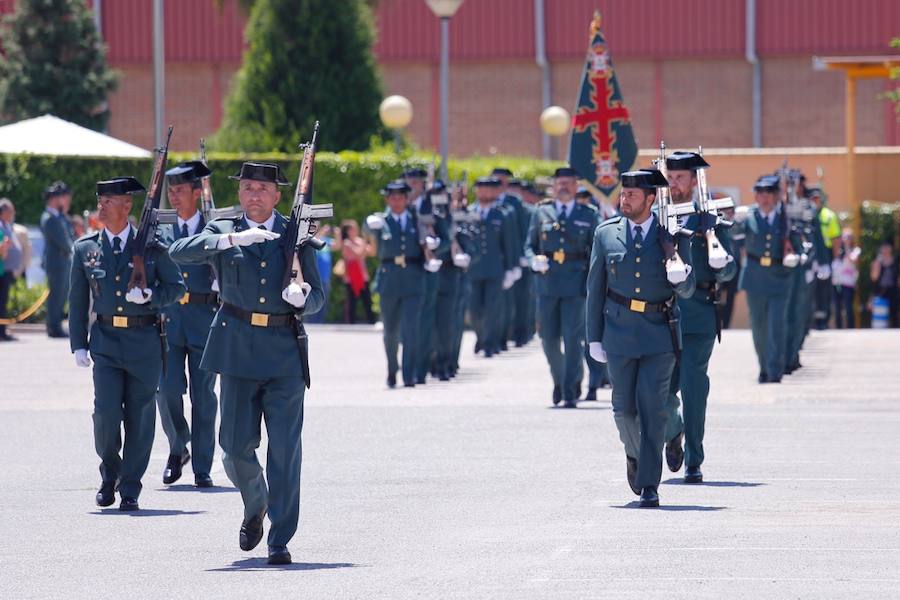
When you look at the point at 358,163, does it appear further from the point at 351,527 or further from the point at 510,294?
the point at 351,527

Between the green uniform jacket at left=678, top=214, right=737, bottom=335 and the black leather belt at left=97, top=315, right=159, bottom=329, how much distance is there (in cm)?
331

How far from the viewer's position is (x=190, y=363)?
13.3 metres

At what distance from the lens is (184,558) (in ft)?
32.4

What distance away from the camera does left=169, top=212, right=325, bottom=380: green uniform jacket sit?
988 centimetres

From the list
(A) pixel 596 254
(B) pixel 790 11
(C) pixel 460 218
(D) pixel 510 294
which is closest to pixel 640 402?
(A) pixel 596 254

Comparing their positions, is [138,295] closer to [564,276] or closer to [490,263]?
[564,276]

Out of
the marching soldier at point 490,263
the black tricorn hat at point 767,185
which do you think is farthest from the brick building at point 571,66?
the black tricorn hat at point 767,185

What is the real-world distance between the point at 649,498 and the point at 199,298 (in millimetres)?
3306

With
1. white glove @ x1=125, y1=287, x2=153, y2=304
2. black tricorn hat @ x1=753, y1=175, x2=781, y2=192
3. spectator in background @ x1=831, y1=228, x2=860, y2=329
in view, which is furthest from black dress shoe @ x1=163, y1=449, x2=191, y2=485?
spectator in background @ x1=831, y1=228, x2=860, y2=329

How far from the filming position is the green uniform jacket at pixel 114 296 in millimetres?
11945

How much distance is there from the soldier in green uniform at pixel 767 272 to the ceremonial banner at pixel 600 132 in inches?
55.9

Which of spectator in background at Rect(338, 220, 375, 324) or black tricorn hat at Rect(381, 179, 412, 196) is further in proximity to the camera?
spectator in background at Rect(338, 220, 375, 324)

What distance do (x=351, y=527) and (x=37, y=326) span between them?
1983cm

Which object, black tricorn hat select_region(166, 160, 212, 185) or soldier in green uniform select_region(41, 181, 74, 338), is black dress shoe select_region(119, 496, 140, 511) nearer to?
black tricorn hat select_region(166, 160, 212, 185)
